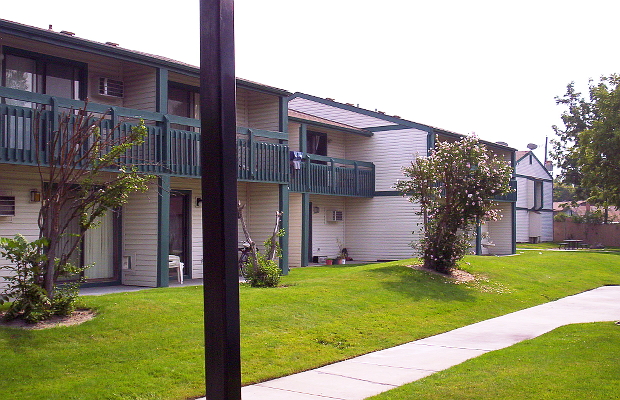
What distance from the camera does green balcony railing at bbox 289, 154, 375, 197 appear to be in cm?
2350

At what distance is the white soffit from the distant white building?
1863 centimetres

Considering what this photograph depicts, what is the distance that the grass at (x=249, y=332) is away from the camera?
7602 millimetres

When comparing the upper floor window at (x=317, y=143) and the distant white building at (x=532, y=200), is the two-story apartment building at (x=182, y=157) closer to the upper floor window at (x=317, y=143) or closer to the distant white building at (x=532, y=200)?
the upper floor window at (x=317, y=143)

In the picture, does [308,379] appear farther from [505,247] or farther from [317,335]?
[505,247]

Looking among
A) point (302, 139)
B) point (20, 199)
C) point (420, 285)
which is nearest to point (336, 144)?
point (302, 139)

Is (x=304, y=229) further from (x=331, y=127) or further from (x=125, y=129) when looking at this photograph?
(x=125, y=129)

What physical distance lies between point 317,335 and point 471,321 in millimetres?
4427

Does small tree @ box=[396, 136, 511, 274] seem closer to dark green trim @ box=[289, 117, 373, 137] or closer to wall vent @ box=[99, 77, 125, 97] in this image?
dark green trim @ box=[289, 117, 373, 137]

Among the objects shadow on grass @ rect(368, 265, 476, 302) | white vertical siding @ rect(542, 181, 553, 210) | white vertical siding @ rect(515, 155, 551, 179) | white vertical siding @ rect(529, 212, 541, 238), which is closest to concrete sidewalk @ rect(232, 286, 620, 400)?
shadow on grass @ rect(368, 265, 476, 302)

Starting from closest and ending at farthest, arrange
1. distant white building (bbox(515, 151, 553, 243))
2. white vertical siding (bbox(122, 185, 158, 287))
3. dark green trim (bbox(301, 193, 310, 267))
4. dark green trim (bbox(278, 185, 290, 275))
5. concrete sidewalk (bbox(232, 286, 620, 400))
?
1. concrete sidewalk (bbox(232, 286, 620, 400))
2. white vertical siding (bbox(122, 185, 158, 287))
3. dark green trim (bbox(278, 185, 290, 275))
4. dark green trim (bbox(301, 193, 310, 267))
5. distant white building (bbox(515, 151, 553, 243))

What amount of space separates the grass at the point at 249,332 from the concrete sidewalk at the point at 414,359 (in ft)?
1.17

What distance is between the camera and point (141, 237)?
1623 centimetres

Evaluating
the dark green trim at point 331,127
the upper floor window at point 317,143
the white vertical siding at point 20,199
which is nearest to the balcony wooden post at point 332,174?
the dark green trim at point 331,127

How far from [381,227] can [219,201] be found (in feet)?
77.5
